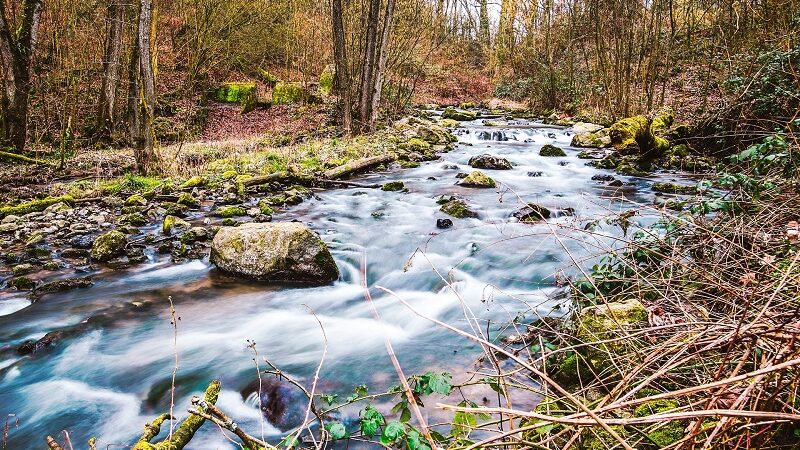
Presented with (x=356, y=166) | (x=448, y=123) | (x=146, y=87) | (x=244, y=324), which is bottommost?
(x=244, y=324)

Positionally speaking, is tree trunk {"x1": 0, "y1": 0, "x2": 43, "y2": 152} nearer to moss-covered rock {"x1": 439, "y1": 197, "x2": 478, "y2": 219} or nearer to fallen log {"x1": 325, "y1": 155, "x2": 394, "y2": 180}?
fallen log {"x1": 325, "y1": 155, "x2": 394, "y2": 180}

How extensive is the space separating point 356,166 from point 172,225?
15.6 feet

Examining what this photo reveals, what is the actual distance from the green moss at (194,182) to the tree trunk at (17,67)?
18.5 ft

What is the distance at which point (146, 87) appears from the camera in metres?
8.80

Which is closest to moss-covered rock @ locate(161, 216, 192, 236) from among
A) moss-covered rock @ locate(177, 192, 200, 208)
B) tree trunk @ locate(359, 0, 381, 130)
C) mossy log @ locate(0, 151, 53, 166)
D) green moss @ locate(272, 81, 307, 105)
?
moss-covered rock @ locate(177, 192, 200, 208)

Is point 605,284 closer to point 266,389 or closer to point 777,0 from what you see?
point 266,389

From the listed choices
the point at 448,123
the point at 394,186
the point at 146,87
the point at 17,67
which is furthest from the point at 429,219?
the point at 17,67

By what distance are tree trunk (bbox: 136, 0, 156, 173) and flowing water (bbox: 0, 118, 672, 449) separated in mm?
4354

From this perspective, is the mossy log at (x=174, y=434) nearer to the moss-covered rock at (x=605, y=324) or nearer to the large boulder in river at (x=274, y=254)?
the moss-covered rock at (x=605, y=324)

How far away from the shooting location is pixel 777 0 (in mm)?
8188

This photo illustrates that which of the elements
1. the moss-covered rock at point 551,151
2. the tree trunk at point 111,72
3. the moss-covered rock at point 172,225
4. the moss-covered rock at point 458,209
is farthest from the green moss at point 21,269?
the moss-covered rock at point 551,151

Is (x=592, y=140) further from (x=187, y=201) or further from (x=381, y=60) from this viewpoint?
(x=187, y=201)

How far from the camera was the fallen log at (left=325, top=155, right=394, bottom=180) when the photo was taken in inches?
394

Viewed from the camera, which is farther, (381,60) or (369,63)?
(381,60)
